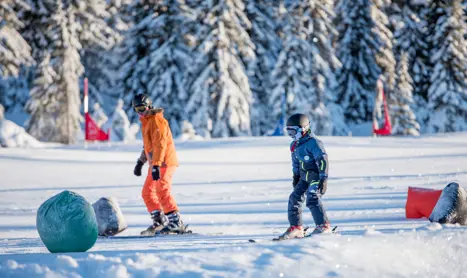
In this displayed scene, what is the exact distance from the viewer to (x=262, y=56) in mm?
45094

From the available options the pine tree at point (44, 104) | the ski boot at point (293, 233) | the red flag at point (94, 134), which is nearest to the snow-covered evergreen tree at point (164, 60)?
the pine tree at point (44, 104)

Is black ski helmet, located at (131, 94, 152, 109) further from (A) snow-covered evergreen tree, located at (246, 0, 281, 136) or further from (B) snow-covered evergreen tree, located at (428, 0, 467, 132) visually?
(B) snow-covered evergreen tree, located at (428, 0, 467, 132)

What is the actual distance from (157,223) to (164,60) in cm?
3132

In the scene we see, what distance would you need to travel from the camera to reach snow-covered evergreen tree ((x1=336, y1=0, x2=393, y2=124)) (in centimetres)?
4500

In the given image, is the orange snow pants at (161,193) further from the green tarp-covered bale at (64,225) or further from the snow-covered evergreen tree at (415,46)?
the snow-covered evergreen tree at (415,46)

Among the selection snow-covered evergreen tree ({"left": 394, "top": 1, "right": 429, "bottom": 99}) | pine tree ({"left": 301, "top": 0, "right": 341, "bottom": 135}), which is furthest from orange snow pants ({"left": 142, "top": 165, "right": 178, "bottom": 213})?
snow-covered evergreen tree ({"left": 394, "top": 1, "right": 429, "bottom": 99})

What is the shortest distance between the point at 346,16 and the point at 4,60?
22345 mm

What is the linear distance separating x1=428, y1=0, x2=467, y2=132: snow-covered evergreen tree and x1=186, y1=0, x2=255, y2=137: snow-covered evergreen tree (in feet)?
44.7

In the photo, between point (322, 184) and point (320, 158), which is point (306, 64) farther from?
point (322, 184)

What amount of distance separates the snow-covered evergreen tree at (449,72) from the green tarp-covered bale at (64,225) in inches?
1580

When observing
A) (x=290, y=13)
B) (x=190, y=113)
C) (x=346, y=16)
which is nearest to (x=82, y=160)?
(x=190, y=113)

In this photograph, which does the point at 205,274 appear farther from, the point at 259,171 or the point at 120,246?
the point at 259,171

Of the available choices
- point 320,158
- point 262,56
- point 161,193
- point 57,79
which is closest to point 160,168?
point 161,193

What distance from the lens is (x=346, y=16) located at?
45.1 m
